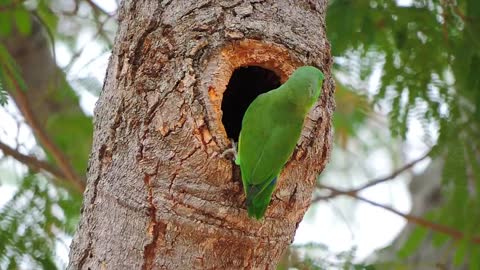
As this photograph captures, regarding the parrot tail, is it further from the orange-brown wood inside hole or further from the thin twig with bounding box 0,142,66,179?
the thin twig with bounding box 0,142,66,179

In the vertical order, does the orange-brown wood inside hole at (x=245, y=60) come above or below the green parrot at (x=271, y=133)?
above

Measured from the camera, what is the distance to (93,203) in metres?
2.87

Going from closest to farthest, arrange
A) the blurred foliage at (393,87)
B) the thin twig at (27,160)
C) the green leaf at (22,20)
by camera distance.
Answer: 1. the blurred foliage at (393,87)
2. the thin twig at (27,160)
3. the green leaf at (22,20)

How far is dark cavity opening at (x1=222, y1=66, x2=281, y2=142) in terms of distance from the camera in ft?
11.7

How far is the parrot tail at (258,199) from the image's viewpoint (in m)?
2.67

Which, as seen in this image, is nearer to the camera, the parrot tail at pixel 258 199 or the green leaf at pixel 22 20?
the parrot tail at pixel 258 199

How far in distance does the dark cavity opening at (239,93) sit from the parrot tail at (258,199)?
2.79 ft

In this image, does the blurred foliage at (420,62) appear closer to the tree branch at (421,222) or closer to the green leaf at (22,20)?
the tree branch at (421,222)

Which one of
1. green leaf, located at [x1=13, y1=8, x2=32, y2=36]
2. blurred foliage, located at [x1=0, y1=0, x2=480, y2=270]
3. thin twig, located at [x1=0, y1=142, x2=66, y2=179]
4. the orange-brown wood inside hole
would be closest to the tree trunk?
the orange-brown wood inside hole

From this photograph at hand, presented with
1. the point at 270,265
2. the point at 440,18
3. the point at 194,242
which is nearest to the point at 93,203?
the point at 194,242

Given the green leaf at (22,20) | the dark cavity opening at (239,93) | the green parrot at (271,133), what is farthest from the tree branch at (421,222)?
the green leaf at (22,20)

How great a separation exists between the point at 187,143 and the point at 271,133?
0.31m

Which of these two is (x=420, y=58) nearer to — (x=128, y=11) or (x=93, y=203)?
(x=128, y=11)

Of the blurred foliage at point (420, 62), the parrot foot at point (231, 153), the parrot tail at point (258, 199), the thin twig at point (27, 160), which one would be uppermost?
the blurred foliage at point (420, 62)
